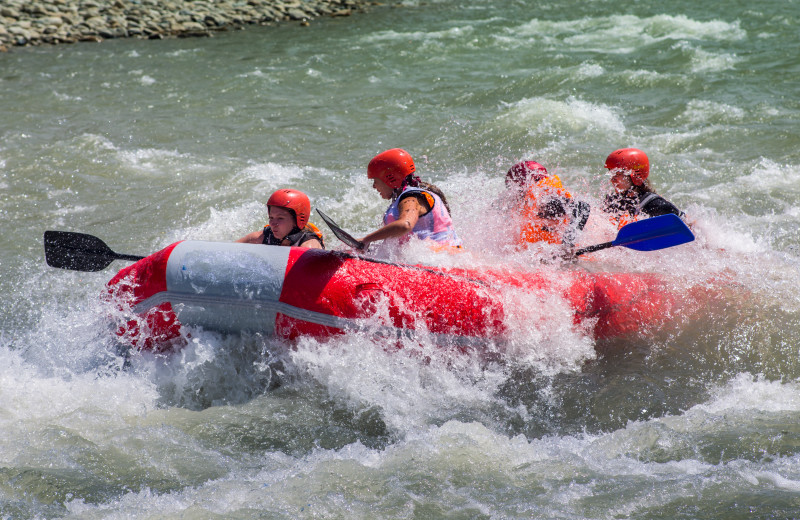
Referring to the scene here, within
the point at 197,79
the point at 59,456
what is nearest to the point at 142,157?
the point at 197,79

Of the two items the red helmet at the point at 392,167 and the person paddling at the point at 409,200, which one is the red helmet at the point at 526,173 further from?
the red helmet at the point at 392,167

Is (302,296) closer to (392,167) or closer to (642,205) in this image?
(392,167)

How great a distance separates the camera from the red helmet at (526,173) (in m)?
5.63

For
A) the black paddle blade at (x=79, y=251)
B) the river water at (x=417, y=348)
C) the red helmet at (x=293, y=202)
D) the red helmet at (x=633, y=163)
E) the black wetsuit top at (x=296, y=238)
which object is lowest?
the river water at (x=417, y=348)

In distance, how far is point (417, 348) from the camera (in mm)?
4637

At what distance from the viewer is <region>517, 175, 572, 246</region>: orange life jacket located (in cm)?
554

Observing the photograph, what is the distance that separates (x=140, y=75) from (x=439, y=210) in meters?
10.4

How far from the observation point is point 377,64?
14195 millimetres

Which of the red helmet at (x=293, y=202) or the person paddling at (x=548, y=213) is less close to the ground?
the red helmet at (x=293, y=202)

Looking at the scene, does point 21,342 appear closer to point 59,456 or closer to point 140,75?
point 59,456

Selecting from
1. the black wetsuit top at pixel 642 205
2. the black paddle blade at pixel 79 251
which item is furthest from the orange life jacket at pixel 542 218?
the black paddle blade at pixel 79 251

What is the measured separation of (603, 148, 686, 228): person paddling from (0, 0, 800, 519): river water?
12.7 inches

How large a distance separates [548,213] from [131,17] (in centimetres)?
1517

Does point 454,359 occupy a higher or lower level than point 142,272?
lower
